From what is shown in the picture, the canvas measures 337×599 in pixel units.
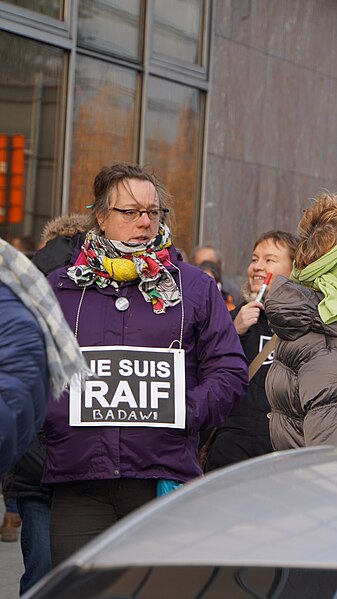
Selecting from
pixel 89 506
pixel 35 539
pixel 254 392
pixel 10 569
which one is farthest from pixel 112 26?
pixel 89 506

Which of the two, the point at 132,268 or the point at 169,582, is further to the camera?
the point at 132,268

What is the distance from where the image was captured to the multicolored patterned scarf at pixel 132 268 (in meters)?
4.14

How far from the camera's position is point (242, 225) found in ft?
44.3

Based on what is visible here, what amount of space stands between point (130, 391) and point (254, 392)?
1698 millimetres

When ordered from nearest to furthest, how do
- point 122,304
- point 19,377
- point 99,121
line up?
point 19,377 → point 122,304 → point 99,121

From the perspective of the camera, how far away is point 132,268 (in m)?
4.16

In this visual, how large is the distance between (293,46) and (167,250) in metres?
10.5

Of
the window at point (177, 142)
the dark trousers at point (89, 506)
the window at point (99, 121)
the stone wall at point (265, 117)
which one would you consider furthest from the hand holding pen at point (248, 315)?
the stone wall at point (265, 117)

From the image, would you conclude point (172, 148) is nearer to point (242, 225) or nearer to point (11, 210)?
point (242, 225)

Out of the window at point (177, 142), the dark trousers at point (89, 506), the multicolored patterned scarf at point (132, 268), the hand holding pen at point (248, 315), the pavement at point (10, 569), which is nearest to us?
the dark trousers at point (89, 506)

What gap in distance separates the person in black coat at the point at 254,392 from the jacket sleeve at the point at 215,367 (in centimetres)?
135

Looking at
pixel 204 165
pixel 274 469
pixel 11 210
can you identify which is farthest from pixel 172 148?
pixel 274 469

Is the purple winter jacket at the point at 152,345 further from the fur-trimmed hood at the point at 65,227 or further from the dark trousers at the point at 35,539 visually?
the fur-trimmed hood at the point at 65,227

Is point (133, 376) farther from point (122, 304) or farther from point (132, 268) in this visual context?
point (132, 268)
